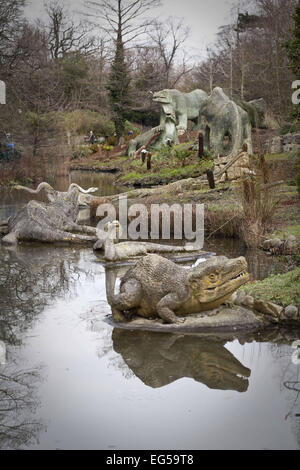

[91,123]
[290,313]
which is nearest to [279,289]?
[290,313]

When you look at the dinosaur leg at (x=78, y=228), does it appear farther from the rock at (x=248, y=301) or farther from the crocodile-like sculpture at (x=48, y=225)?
the rock at (x=248, y=301)

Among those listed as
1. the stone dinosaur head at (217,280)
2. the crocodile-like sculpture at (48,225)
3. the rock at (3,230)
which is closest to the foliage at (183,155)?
the crocodile-like sculpture at (48,225)

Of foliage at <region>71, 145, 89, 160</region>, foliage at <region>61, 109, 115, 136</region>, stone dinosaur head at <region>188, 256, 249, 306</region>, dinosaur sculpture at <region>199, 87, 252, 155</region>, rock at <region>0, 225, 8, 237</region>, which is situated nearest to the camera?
stone dinosaur head at <region>188, 256, 249, 306</region>

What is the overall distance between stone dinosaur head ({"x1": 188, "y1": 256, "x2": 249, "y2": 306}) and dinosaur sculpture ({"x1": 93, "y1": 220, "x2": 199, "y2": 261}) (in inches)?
161

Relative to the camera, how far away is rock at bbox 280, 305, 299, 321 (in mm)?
6516

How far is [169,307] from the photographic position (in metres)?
6.57

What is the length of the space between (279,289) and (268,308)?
0.47 meters

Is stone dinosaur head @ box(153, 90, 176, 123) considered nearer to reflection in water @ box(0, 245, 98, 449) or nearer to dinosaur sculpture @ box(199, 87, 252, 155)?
dinosaur sculpture @ box(199, 87, 252, 155)

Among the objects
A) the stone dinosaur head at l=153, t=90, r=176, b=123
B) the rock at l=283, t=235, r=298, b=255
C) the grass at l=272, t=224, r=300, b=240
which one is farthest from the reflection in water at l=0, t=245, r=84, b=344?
the stone dinosaur head at l=153, t=90, r=176, b=123

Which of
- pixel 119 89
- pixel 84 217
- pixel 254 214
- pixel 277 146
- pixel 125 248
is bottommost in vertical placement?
pixel 125 248

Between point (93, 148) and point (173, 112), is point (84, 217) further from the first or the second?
point (93, 148)

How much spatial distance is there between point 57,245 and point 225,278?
6.44 m

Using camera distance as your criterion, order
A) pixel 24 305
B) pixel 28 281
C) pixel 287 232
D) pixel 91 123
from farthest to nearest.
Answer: pixel 91 123 → pixel 287 232 → pixel 28 281 → pixel 24 305

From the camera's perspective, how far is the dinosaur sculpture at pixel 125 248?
1054cm
